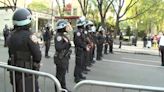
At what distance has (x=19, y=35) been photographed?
5996 mm

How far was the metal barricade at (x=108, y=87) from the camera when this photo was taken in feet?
13.8

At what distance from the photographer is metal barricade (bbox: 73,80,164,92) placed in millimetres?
4206

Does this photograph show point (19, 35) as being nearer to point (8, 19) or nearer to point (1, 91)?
point (1, 91)

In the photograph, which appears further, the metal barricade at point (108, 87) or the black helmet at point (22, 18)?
the black helmet at point (22, 18)

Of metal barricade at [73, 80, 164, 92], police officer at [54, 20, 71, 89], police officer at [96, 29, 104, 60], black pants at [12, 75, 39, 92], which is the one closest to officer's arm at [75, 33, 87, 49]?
police officer at [54, 20, 71, 89]

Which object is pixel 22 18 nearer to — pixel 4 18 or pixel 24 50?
pixel 24 50

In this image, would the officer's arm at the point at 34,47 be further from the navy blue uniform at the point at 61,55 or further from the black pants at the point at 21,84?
the navy blue uniform at the point at 61,55

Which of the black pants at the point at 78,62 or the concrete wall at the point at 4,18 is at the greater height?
the concrete wall at the point at 4,18

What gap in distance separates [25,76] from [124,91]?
169cm

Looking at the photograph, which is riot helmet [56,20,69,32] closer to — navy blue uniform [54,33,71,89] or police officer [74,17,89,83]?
navy blue uniform [54,33,71,89]

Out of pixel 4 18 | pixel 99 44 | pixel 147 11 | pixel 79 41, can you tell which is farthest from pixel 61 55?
pixel 4 18

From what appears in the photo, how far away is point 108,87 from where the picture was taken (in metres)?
4.45

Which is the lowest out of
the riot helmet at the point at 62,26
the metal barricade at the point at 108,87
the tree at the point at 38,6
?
the metal barricade at the point at 108,87

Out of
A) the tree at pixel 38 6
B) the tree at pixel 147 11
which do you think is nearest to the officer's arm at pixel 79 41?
the tree at pixel 147 11
